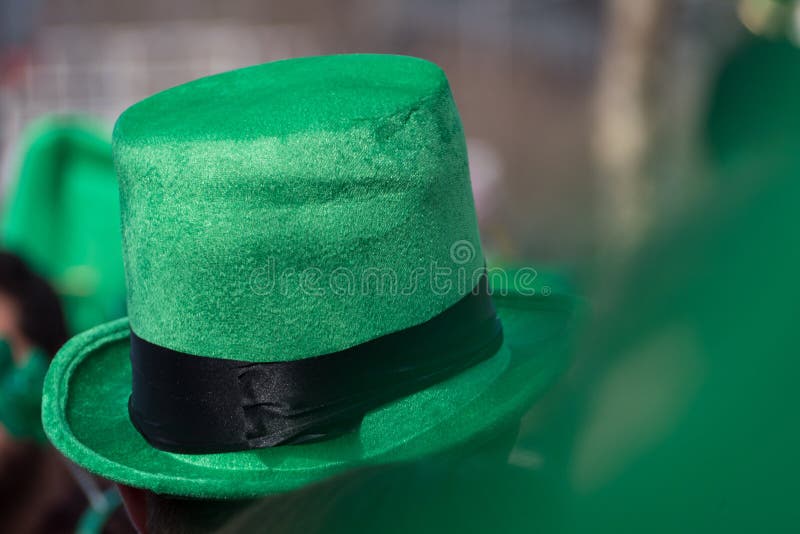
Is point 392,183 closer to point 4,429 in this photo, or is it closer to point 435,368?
point 435,368

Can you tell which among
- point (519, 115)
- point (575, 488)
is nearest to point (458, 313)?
point (575, 488)

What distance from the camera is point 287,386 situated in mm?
1253

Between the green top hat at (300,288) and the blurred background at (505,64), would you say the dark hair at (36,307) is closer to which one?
the green top hat at (300,288)

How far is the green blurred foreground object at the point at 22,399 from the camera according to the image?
2.46 m

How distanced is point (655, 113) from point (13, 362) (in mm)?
4073

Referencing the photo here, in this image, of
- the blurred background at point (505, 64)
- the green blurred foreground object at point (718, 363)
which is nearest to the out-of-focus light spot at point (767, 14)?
the blurred background at point (505, 64)

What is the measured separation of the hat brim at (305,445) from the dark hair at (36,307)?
49.2 inches

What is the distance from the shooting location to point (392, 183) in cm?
121

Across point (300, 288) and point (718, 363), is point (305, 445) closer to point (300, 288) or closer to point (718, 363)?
point (300, 288)

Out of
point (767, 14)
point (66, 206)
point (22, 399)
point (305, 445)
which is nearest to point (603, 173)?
point (767, 14)

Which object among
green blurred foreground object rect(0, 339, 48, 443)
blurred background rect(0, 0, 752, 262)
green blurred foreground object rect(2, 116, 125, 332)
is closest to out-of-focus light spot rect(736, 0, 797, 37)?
blurred background rect(0, 0, 752, 262)

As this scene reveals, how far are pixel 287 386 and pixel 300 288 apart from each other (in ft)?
0.43

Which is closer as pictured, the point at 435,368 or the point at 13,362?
the point at 435,368

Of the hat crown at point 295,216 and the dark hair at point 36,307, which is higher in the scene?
the hat crown at point 295,216
